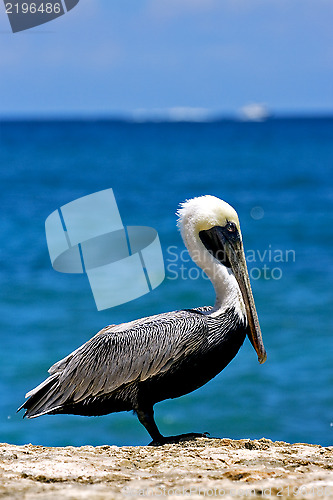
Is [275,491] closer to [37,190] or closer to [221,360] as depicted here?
[221,360]

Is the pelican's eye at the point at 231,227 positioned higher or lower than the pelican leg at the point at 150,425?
higher

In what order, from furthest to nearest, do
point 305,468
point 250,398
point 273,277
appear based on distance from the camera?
point 273,277, point 250,398, point 305,468

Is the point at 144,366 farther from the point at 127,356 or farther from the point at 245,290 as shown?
the point at 245,290

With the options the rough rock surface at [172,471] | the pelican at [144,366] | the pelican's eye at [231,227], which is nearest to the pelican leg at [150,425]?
the pelican at [144,366]

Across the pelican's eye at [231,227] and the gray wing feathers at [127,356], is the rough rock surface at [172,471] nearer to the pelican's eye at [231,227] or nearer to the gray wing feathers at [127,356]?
the gray wing feathers at [127,356]

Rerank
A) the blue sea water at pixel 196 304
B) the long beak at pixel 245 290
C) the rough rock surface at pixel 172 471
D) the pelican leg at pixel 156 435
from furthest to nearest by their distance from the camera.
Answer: the blue sea water at pixel 196 304, the long beak at pixel 245 290, the pelican leg at pixel 156 435, the rough rock surface at pixel 172 471

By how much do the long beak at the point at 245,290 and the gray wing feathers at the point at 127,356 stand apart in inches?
21.9

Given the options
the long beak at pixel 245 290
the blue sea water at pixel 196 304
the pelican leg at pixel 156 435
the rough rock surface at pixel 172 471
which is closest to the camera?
the rough rock surface at pixel 172 471

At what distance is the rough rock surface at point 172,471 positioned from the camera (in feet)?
12.5

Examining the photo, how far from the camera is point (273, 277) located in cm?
1683

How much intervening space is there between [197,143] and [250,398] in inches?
2123

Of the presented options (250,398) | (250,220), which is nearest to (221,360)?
(250,398)

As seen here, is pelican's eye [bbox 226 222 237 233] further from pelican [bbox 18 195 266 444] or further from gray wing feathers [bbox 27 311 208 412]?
gray wing feathers [bbox 27 311 208 412]

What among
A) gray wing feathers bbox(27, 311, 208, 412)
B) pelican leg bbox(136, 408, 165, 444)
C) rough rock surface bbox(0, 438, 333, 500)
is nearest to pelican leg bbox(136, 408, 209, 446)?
pelican leg bbox(136, 408, 165, 444)
